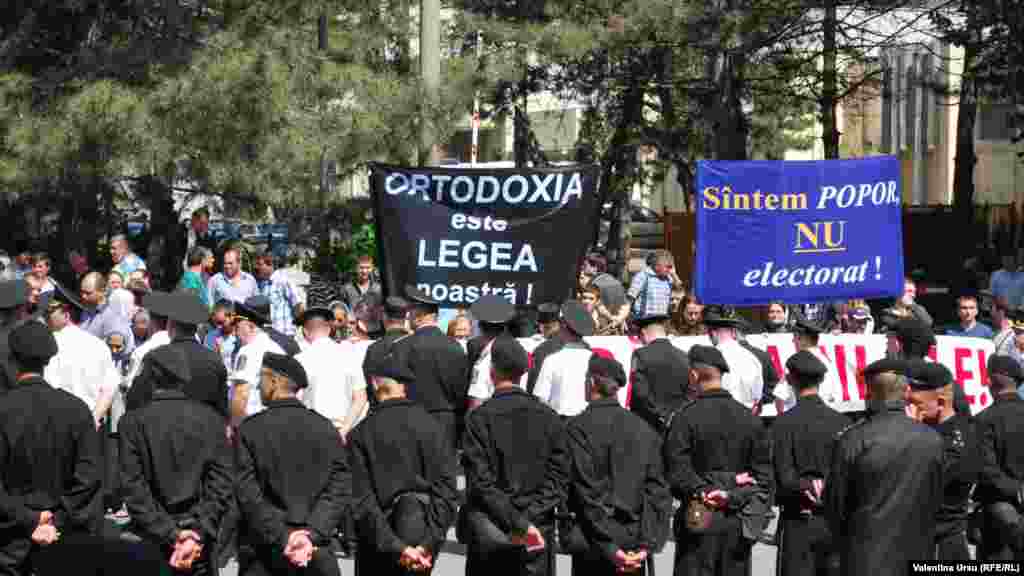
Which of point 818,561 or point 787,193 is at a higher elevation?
point 787,193

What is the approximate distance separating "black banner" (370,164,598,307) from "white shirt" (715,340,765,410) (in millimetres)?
1724

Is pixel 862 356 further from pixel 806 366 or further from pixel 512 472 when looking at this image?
pixel 512 472

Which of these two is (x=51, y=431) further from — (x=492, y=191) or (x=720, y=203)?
(x=720, y=203)

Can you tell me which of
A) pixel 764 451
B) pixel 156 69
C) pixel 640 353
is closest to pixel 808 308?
pixel 640 353

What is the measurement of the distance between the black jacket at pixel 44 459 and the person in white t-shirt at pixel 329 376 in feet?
10.6

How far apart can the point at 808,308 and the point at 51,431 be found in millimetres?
10348

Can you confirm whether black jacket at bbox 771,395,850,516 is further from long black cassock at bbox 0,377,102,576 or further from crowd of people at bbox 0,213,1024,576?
long black cassock at bbox 0,377,102,576

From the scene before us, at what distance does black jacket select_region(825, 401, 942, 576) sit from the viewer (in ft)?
24.7

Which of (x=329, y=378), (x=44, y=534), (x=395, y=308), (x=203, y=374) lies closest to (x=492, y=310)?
(x=395, y=308)

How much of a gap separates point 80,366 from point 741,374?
4187 millimetres

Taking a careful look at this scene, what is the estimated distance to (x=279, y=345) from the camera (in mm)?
12406

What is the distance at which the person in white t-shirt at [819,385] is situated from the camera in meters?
12.4

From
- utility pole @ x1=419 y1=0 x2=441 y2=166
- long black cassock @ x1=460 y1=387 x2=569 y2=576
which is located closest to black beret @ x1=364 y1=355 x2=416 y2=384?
long black cassock @ x1=460 y1=387 x2=569 y2=576

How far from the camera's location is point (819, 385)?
38.0 ft
